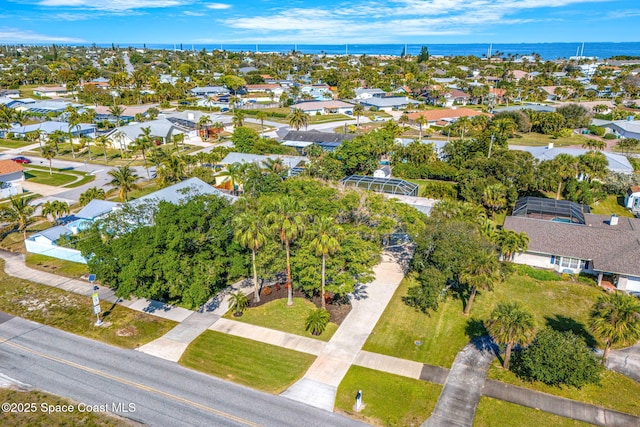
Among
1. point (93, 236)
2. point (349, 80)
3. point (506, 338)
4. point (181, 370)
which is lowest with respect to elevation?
point (181, 370)

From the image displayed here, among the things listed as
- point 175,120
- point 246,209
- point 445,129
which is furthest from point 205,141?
point 246,209

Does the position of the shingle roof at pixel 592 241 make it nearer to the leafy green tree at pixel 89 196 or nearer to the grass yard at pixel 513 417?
the grass yard at pixel 513 417

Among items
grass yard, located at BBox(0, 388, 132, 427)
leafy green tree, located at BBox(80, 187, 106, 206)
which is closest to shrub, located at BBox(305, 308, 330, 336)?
grass yard, located at BBox(0, 388, 132, 427)

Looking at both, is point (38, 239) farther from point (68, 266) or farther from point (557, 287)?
point (557, 287)

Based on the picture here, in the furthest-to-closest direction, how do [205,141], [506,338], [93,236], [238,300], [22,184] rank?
1. [205,141]
2. [22,184]
3. [93,236]
4. [238,300]
5. [506,338]

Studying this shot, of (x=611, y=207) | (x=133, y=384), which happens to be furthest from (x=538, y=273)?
(x=133, y=384)
